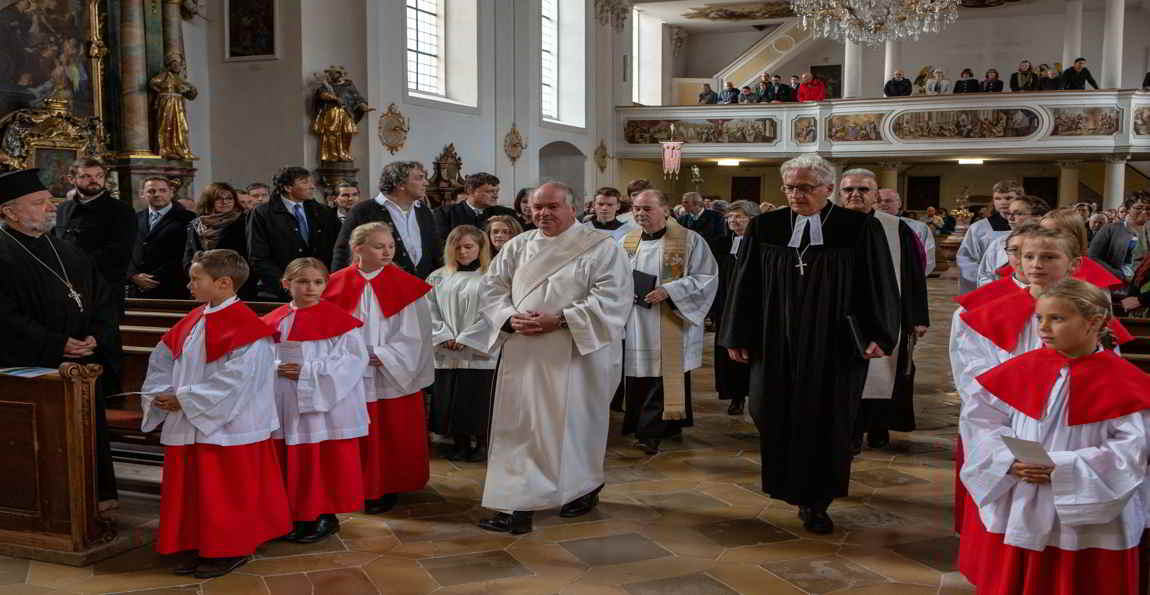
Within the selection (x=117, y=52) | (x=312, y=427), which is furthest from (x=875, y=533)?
(x=117, y=52)

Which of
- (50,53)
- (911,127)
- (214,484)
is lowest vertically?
(214,484)

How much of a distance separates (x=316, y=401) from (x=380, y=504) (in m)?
0.87

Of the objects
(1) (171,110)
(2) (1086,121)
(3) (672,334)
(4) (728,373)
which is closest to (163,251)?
(3) (672,334)

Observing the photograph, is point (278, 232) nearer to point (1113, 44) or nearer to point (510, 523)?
point (510, 523)

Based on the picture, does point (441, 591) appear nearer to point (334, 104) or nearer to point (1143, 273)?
point (1143, 273)

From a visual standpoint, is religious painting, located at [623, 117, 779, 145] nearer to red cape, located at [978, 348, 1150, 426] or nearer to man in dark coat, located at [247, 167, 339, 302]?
man in dark coat, located at [247, 167, 339, 302]

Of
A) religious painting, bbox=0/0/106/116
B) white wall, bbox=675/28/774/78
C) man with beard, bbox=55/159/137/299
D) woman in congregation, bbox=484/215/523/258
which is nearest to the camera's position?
man with beard, bbox=55/159/137/299

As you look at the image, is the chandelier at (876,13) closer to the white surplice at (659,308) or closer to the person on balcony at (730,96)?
the person on balcony at (730,96)

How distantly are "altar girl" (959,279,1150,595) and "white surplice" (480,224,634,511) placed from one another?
1875mm

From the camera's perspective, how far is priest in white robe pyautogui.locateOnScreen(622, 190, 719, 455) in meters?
6.12

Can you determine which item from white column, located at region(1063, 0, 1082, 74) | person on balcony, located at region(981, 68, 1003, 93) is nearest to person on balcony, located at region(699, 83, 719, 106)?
person on balcony, located at region(981, 68, 1003, 93)

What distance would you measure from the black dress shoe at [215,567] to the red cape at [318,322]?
95cm

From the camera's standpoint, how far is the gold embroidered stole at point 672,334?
20.1ft

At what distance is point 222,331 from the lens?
13.0 feet
